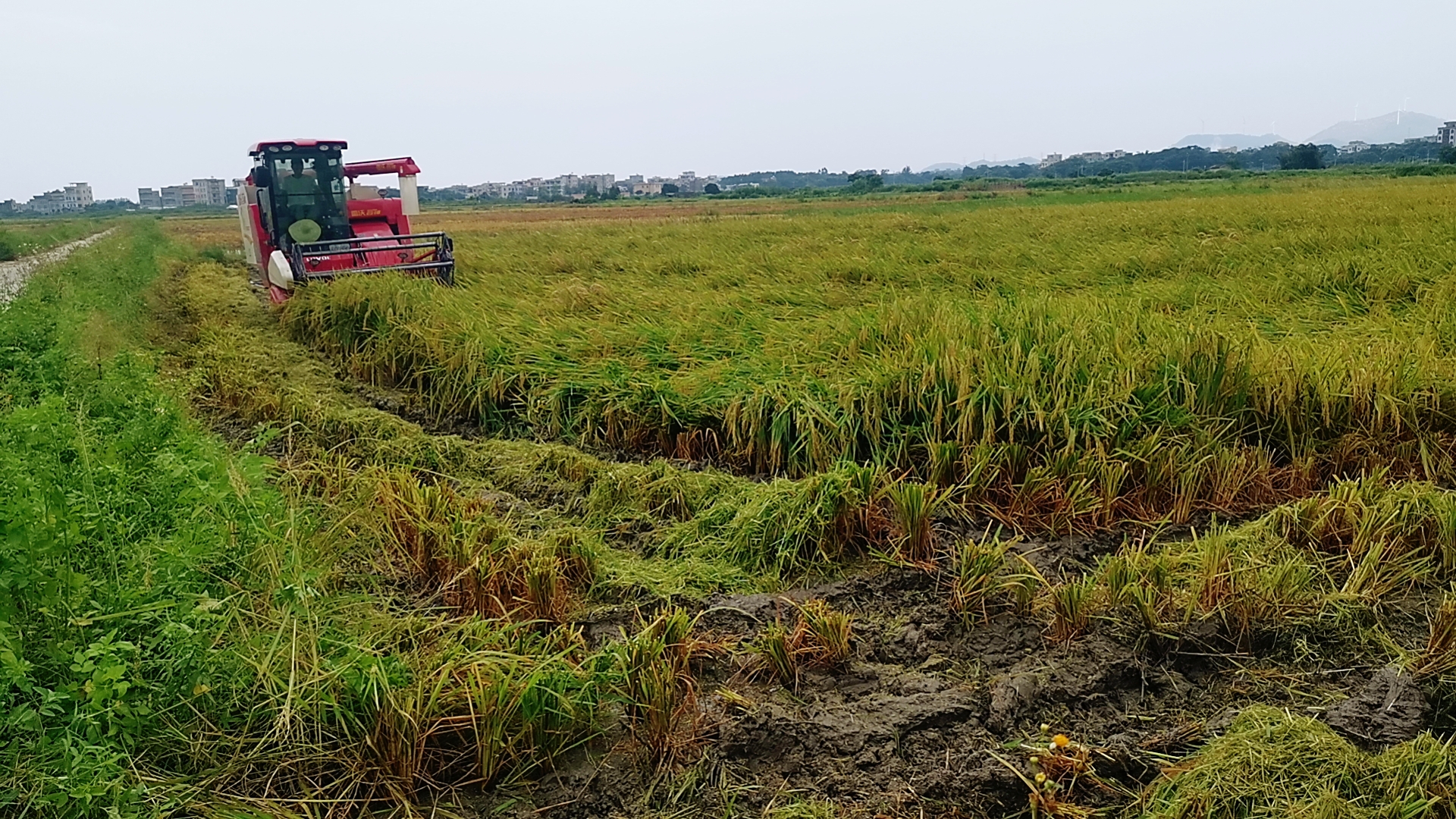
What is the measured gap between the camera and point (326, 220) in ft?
38.1

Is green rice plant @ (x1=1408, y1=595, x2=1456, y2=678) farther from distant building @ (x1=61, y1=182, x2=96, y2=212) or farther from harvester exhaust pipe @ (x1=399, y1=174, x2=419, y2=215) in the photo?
distant building @ (x1=61, y1=182, x2=96, y2=212)

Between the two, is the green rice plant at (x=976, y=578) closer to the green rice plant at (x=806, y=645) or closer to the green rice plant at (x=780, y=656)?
the green rice plant at (x=806, y=645)

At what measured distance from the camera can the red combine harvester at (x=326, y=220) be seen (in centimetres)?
1034

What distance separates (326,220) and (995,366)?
971cm

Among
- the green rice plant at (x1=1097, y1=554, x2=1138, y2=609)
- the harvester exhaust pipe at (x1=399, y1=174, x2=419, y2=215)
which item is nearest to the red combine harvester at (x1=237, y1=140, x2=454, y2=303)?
the harvester exhaust pipe at (x1=399, y1=174, x2=419, y2=215)

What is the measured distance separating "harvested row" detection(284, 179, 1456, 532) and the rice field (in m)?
0.03

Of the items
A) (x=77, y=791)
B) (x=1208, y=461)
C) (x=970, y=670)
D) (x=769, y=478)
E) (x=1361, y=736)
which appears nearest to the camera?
(x=77, y=791)

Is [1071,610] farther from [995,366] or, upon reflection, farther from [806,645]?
[995,366]

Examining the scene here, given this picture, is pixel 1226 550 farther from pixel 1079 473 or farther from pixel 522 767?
pixel 522 767

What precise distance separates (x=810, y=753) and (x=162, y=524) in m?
2.49

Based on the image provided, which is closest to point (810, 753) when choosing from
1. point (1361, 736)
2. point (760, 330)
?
point (1361, 736)

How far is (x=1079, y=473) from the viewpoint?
13.7 feet

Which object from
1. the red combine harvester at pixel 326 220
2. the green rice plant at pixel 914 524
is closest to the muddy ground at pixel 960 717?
the green rice plant at pixel 914 524

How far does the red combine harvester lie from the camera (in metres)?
10.3
